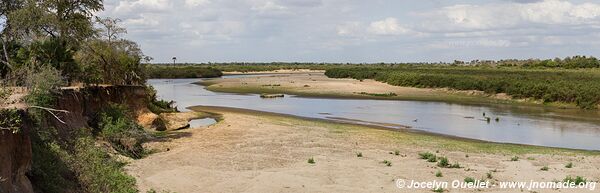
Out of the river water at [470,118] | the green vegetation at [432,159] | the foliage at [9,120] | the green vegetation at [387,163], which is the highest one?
the foliage at [9,120]

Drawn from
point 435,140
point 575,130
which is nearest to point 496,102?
point 575,130

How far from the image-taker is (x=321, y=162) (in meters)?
21.5

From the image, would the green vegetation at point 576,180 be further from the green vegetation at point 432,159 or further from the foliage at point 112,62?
the foliage at point 112,62

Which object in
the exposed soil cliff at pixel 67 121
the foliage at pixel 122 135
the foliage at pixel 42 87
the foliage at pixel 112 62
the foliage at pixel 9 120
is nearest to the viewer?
the foliage at pixel 9 120

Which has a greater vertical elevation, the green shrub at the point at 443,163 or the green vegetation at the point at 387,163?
the green shrub at the point at 443,163

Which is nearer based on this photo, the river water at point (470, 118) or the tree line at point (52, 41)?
the tree line at point (52, 41)

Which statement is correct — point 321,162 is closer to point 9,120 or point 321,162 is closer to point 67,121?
point 67,121

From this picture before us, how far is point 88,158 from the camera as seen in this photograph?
1614cm

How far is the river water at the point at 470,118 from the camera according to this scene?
33.3 m

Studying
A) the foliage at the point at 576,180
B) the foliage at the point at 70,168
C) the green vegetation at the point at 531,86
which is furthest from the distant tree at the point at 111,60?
the green vegetation at the point at 531,86

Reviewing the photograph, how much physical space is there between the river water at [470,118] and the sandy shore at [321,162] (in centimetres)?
535

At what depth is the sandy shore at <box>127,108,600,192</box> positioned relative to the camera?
17.9 meters

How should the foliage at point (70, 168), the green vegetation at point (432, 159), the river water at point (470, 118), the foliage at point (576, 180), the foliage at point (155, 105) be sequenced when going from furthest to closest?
the foliage at point (155, 105)
the river water at point (470, 118)
the green vegetation at point (432, 159)
the foliage at point (576, 180)
the foliage at point (70, 168)

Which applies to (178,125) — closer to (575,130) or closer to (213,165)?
(213,165)
